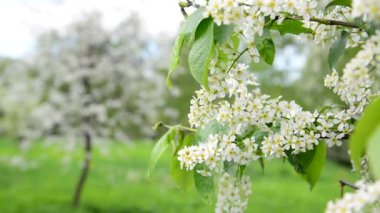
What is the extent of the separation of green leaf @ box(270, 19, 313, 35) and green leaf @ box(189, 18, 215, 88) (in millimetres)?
200

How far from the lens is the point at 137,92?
9367mm

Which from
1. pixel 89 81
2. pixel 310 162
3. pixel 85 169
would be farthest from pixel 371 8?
pixel 89 81

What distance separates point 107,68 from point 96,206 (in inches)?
97.4

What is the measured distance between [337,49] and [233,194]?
0.50 m

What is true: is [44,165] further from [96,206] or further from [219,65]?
[219,65]

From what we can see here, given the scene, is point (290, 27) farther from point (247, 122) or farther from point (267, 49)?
point (247, 122)

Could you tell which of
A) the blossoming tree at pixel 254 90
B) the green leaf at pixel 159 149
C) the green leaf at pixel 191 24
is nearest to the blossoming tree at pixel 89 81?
the green leaf at pixel 159 149

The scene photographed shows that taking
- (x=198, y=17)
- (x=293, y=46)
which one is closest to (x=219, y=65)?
(x=198, y=17)

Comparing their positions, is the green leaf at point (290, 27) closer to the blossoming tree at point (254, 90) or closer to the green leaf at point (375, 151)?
the blossoming tree at point (254, 90)

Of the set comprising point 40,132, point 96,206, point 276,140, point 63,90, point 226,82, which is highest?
point 63,90

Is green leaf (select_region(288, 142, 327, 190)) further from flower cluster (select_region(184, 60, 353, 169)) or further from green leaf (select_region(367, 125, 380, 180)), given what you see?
green leaf (select_region(367, 125, 380, 180))

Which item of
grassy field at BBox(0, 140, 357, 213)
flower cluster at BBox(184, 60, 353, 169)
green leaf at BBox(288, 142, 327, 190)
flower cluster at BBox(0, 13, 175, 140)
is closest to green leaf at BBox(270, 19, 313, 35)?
flower cluster at BBox(184, 60, 353, 169)

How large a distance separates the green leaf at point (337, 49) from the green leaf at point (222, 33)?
0.30m

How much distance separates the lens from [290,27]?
4.43ft
